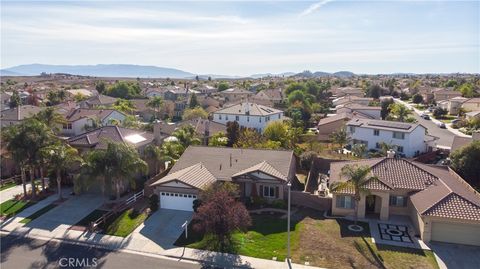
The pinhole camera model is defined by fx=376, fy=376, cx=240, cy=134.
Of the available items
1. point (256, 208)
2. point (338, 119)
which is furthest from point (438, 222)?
point (338, 119)

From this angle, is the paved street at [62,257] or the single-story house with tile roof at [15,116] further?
the single-story house with tile roof at [15,116]

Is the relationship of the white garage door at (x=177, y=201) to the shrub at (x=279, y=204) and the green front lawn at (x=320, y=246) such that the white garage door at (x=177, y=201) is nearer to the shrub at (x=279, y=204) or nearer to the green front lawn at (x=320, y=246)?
the green front lawn at (x=320, y=246)

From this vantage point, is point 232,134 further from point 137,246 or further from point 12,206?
point 12,206

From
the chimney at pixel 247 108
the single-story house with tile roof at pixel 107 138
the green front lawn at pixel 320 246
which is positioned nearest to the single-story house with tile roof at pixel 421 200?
the green front lawn at pixel 320 246

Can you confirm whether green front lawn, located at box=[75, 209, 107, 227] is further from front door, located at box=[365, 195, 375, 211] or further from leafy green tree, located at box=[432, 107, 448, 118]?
leafy green tree, located at box=[432, 107, 448, 118]

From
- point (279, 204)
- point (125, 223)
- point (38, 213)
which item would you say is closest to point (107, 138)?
point (38, 213)

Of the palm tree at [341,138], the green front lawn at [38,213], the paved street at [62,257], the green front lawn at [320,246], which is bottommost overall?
the paved street at [62,257]

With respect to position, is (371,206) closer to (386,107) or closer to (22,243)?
(22,243)

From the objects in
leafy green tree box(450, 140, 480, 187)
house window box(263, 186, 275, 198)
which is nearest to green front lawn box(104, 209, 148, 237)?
house window box(263, 186, 275, 198)
